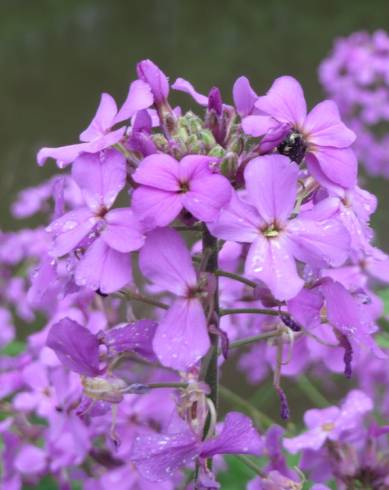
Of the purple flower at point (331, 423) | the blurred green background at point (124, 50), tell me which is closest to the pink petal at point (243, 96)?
the purple flower at point (331, 423)

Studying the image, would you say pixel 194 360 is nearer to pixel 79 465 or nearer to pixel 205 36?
pixel 79 465

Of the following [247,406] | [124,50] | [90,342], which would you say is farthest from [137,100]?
[124,50]

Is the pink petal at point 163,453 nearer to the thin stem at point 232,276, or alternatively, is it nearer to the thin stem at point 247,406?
the thin stem at point 232,276

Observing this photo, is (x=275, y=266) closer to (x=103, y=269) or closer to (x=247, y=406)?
(x=103, y=269)

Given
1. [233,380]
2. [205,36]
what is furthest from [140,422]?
[205,36]

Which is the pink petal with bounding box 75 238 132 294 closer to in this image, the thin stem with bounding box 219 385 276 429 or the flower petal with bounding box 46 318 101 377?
the flower petal with bounding box 46 318 101 377
